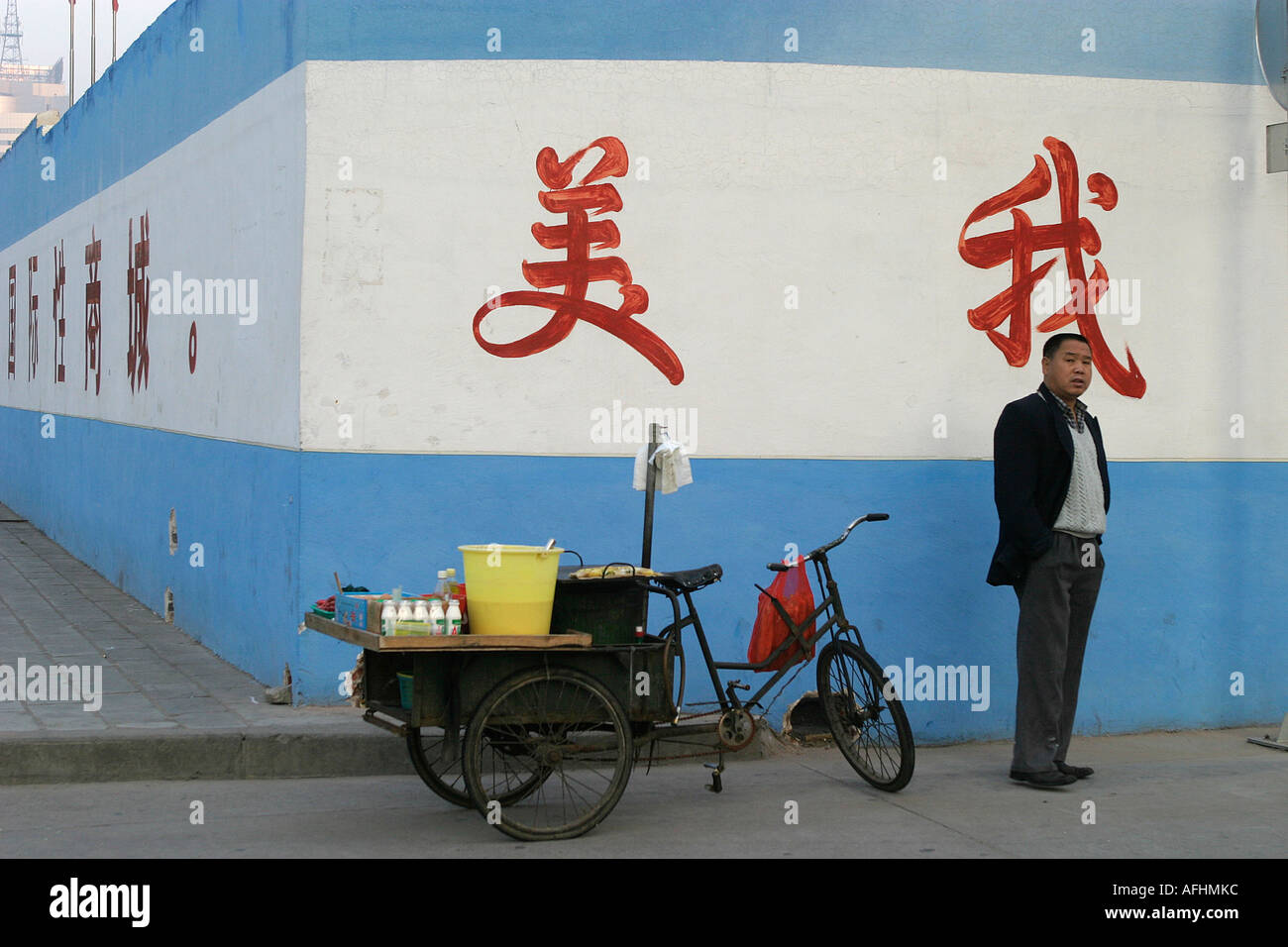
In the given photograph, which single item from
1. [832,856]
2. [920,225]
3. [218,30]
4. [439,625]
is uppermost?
[218,30]

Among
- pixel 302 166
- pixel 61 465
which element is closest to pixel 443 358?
pixel 302 166

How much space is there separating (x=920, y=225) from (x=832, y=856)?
3.80 meters

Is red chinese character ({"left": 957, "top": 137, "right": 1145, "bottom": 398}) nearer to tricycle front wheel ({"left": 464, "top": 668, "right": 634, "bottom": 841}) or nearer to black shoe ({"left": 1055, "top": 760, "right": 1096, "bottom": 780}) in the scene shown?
black shoe ({"left": 1055, "top": 760, "right": 1096, "bottom": 780})

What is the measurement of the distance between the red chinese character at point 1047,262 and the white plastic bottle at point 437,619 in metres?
3.79

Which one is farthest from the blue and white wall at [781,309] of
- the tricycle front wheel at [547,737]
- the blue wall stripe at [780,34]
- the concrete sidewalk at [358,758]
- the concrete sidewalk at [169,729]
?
the tricycle front wheel at [547,737]

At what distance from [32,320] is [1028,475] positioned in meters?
13.6

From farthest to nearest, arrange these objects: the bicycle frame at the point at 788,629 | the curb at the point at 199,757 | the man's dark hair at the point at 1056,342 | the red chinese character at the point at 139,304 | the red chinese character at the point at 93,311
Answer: the red chinese character at the point at 93,311
the red chinese character at the point at 139,304
the man's dark hair at the point at 1056,342
the curb at the point at 199,757
the bicycle frame at the point at 788,629

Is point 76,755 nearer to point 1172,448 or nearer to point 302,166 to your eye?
point 302,166

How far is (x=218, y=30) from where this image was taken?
9.52 metres

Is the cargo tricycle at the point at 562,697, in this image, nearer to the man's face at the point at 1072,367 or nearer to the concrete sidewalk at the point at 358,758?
the concrete sidewalk at the point at 358,758

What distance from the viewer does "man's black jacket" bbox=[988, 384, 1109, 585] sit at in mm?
6871

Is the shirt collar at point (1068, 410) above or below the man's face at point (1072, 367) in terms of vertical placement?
below

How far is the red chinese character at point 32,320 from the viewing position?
16594 mm

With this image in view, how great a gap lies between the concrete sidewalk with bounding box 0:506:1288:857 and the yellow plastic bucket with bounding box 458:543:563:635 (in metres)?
1.66
